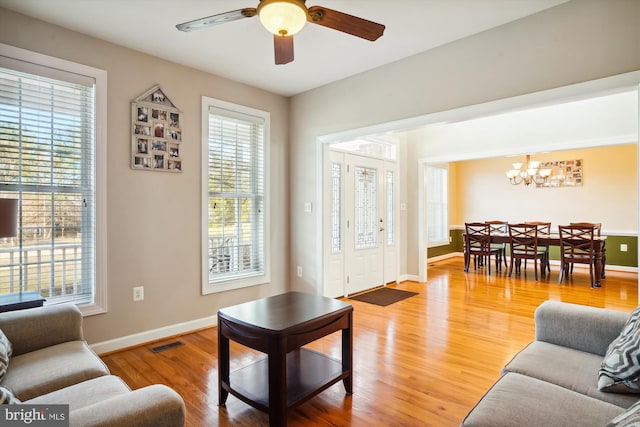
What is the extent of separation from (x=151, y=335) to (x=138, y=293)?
0.43m

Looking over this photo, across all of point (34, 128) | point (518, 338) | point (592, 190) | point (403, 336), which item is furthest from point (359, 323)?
point (592, 190)

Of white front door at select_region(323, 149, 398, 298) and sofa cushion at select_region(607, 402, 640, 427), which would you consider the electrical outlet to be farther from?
sofa cushion at select_region(607, 402, 640, 427)

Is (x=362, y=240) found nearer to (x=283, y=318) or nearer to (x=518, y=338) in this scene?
(x=518, y=338)

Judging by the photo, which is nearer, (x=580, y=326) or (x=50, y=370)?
(x=50, y=370)

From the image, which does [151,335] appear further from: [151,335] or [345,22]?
[345,22]

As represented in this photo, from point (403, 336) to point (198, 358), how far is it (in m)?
1.89

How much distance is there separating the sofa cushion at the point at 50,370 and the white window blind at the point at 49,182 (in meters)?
1.07

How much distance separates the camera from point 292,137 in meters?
4.53

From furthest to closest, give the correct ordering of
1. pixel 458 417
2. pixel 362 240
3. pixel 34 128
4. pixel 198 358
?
pixel 362 240 < pixel 198 358 < pixel 34 128 < pixel 458 417

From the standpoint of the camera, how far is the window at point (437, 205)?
26.1 ft

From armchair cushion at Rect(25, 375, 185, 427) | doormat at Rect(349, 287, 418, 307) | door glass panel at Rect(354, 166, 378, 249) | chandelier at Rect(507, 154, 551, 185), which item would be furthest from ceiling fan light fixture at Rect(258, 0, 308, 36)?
chandelier at Rect(507, 154, 551, 185)

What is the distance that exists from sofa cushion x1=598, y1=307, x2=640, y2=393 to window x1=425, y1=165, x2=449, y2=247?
6406mm

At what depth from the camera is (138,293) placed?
10.5 feet

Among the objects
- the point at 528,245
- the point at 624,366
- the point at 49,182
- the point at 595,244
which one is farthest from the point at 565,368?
the point at 528,245
